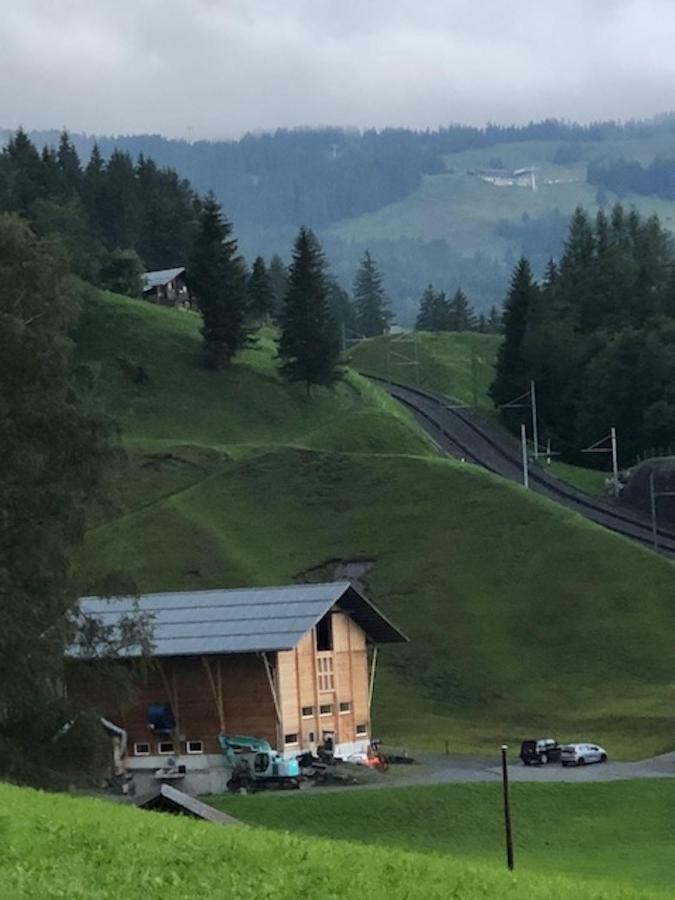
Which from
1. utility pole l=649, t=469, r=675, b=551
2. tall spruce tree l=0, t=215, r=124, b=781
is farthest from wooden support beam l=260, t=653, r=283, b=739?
utility pole l=649, t=469, r=675, b=551

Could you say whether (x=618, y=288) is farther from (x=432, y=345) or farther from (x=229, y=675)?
(x=229, y=675)

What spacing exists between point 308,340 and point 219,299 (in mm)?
7284

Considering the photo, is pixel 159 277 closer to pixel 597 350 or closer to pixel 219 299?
pixel 219 299

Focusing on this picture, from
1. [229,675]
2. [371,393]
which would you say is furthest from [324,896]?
[371,393]

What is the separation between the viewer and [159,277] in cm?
16050

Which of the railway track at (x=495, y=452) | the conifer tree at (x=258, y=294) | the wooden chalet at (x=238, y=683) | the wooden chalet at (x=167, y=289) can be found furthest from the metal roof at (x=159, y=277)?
the wooden chalet at (x=238, y=683)

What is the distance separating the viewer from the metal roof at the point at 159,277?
15750 centimetres

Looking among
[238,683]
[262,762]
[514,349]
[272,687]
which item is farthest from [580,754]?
[514,349]

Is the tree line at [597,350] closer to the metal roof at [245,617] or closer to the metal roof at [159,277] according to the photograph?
the metal roof at [159,277]

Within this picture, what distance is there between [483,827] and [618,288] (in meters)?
→ 114

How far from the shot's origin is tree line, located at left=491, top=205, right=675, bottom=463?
448 feet

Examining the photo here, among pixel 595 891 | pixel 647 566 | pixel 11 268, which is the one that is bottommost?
pixel 647 566

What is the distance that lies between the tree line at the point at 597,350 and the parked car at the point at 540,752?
7488 centimetres

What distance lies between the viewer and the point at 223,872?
806 inches
